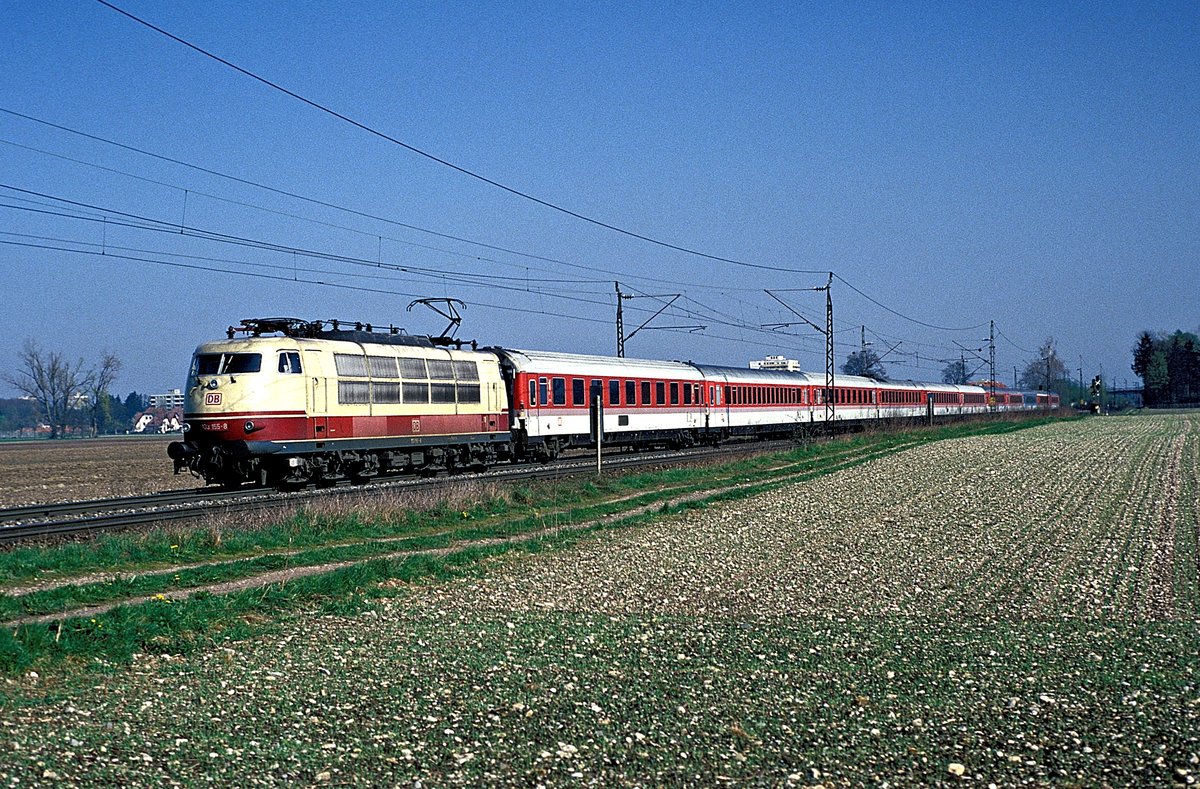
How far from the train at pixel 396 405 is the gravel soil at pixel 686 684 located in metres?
11.3

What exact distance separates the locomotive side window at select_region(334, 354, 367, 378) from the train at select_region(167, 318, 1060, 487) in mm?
36

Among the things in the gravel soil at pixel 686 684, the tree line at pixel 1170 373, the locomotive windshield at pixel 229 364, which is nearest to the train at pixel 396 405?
the locomotive windshield at pixel 229 364

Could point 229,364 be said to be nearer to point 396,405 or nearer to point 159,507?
point 159,507

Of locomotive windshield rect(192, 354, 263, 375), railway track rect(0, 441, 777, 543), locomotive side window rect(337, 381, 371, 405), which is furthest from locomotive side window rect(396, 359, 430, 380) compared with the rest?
locomotive windshield rect(192, 354, 263, 375)

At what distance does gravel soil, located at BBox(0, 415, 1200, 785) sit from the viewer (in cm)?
776

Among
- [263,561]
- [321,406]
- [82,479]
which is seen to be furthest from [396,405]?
[82,479]

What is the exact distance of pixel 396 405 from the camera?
3012 cm

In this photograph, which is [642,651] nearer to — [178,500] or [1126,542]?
[1126,542]

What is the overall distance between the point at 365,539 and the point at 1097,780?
46.4 ft

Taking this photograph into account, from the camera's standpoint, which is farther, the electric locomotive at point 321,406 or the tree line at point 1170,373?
the tree line at point 1170,373

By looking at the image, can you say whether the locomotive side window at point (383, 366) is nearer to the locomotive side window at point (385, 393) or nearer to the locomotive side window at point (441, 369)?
the locomotive side window at point (385, 393)

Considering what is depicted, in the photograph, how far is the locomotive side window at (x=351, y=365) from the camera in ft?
92.2

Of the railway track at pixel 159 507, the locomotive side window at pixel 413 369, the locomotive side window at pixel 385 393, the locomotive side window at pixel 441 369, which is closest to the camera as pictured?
the railway track at pixel 159 507

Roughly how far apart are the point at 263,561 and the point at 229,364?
37.6ft
